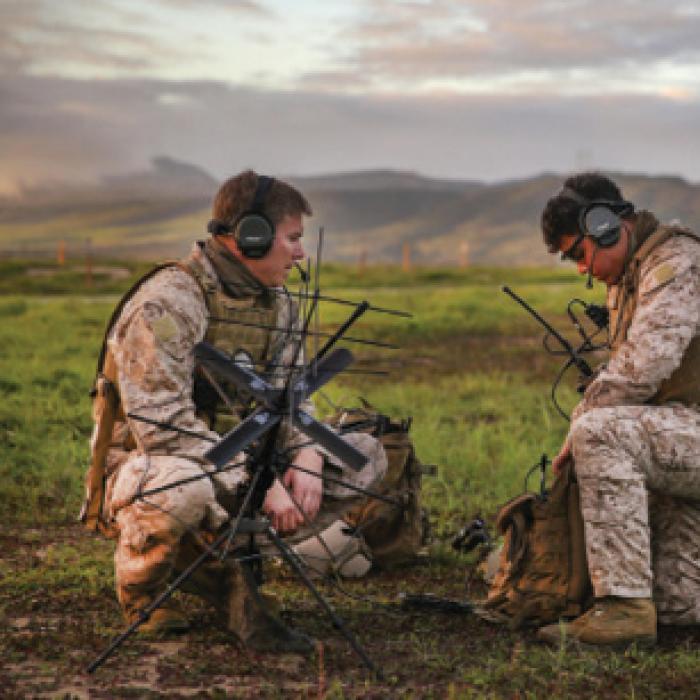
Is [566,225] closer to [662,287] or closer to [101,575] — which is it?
[662,287]

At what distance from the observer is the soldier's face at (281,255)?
5961mm

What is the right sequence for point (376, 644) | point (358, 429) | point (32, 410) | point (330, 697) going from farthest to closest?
point (32, 410) < point (358, 429) < point (376, 644) < point (330, 697)

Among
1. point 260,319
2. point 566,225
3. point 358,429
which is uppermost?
point 566,225

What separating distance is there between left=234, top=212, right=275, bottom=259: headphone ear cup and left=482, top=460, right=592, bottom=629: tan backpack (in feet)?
5.77

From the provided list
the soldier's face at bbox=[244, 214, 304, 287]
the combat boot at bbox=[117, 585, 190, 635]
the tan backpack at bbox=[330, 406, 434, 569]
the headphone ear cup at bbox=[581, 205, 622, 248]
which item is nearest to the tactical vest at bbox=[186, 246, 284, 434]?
the soldier's face at bbox=[244, 214, 304, 287]

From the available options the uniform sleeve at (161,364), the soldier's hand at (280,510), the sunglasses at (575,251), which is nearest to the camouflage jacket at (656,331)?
the sunglasses at (575,251)

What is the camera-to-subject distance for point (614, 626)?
5.80 metres

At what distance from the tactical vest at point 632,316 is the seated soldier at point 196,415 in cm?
138

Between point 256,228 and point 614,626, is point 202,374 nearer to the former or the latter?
point 256,228

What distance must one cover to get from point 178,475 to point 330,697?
1154 millimetres

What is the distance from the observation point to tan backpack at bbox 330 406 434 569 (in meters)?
7.46

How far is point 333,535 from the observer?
7.38 meters

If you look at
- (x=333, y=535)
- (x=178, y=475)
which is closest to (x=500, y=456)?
(x=333, y=535)

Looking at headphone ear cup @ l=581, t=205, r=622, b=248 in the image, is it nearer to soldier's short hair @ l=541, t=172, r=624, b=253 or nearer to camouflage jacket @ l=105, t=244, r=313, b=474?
soldier's short hair @ l=541, t=172, r=624, b=253
